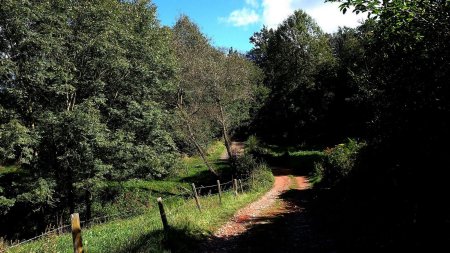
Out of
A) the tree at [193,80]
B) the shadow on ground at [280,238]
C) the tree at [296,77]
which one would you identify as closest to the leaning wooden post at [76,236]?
the shadow on ground at [280,238]

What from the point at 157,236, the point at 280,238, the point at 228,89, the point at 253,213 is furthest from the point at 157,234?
the point at 228,89

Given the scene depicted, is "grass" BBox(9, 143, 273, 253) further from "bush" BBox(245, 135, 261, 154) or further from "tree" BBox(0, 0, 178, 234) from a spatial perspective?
"bush" BBox(245, 135, 261, 154)

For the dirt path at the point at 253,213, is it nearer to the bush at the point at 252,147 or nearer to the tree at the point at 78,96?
the tree at the point at 78,96

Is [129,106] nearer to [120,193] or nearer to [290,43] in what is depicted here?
[120,193]

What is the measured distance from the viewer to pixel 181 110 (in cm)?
3438

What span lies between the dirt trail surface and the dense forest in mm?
863

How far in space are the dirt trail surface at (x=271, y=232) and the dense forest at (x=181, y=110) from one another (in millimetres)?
863

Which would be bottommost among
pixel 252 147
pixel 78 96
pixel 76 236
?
pixel 76 236

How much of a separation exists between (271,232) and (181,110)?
23.2 metres

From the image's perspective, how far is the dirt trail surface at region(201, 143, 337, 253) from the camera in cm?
1054

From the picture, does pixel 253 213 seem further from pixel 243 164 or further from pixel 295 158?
pixel 295 158

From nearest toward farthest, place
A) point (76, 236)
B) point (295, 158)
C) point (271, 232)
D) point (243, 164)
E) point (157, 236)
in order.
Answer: point (76, 236), point (157, 236), point (271, 232), point (243, 164), point (295, 158)

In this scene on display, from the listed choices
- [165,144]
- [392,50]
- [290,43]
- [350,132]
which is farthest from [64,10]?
[290,43]

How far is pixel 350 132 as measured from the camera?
164ft
